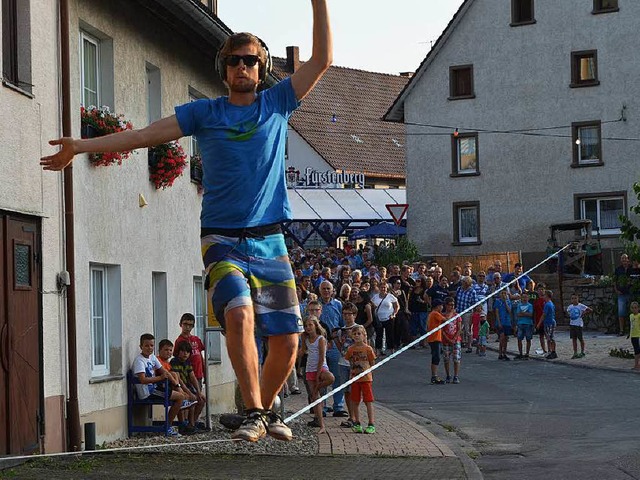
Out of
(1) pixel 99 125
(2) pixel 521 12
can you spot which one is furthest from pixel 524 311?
(2) pixel 521 12

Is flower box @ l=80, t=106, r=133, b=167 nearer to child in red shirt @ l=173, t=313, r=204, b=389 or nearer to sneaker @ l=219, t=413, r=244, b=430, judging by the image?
child in red shirt @ l=173, t=313, r=204, b=389

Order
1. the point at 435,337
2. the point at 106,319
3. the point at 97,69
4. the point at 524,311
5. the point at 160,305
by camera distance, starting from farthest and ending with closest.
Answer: the point at 524,311
the point at 435,337
the point at 160,305
the point at 106,319
the point at 97,69

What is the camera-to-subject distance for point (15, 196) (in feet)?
50.2

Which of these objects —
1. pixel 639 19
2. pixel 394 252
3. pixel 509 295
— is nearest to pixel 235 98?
pixel 509 295

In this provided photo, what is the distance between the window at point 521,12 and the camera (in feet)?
158

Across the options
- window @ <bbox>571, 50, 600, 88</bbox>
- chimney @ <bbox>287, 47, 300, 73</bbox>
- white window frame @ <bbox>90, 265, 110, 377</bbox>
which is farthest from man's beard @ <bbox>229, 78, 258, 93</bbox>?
chimney @ <bbox>287, 47, 300, 73</bbox>

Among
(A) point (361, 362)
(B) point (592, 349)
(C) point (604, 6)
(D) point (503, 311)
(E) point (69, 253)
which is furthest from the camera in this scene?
(C) point (604, 6)

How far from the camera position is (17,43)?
15562 mm

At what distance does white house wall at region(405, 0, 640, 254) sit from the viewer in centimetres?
4681

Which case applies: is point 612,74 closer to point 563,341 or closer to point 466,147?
point 466,147

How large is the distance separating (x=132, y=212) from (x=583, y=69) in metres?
30.5

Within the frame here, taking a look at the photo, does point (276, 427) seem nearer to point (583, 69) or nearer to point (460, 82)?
point (583, 69)

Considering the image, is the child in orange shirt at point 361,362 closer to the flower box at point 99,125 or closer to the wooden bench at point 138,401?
the wooden bench at point 138,401

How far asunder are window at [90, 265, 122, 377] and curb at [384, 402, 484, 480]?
13.6 feet
